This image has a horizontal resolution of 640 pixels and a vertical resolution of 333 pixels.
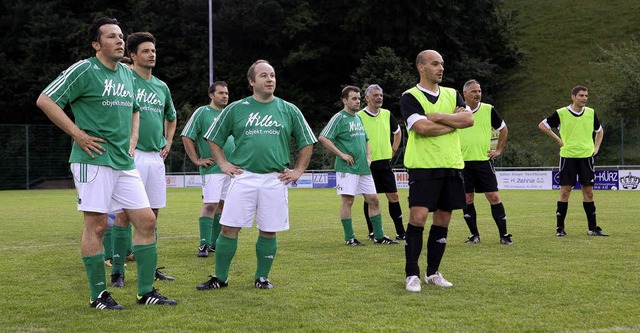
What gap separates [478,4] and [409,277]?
45.8 metres

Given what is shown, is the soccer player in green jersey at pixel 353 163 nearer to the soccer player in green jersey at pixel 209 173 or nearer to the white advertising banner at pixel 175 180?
the soccer player in green jersey at pixel 209 173

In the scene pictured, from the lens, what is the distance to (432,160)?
6.89 m

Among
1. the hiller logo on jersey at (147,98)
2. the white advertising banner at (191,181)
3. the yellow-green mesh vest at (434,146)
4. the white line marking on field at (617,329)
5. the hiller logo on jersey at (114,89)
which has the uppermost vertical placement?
the hiller logo on jersey at (147,98)

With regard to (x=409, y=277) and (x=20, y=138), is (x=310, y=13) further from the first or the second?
(x=409, y=277)

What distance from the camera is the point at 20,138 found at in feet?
134

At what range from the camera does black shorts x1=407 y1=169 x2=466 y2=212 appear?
688 cm

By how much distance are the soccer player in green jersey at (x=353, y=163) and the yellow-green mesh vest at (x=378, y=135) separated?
0.40 m

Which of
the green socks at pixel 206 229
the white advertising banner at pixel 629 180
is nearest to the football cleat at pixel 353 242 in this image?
the green socks at pixel 206 229

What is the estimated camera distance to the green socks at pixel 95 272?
19.6 ft

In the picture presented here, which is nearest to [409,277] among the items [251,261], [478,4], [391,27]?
[251,261]

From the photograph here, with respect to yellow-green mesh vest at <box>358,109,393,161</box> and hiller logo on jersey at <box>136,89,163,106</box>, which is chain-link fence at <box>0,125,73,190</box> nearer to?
yellow-green mesh vest at <box>358,109,393,161</box>

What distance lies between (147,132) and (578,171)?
277 inches

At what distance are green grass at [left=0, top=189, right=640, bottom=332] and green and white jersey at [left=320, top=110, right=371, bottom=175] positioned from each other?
1162 mm

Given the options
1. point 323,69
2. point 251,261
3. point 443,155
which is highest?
point 323,69
